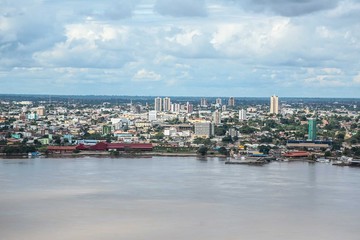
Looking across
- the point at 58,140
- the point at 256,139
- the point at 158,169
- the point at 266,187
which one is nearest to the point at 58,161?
the point at 158,169

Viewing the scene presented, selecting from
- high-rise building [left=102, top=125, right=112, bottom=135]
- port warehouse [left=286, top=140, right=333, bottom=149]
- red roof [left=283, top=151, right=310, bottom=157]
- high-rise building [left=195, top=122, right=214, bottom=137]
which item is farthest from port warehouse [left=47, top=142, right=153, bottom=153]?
high-rise building [left=102, top=125, right=112, bottom=135]

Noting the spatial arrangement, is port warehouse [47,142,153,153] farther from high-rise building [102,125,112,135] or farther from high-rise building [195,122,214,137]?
high-rise building [102,125,112,135]

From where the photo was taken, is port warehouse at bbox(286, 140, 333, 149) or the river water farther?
port warehouse at bbox(286, 140, 333, 149)

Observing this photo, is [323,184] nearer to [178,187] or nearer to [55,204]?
[178,187]

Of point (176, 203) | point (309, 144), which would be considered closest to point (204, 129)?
point (309, 144)

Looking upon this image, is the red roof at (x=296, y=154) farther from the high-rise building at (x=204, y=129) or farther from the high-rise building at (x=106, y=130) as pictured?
the high-rise building at (x=106, y=130)

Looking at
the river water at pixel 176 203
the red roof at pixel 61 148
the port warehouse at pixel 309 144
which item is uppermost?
the port warehouse at pixel 309 144

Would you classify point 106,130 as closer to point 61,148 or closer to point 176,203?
point 61,148

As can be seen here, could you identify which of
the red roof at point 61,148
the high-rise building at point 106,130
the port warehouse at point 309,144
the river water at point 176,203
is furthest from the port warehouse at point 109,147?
the high-rise building at point 106,130

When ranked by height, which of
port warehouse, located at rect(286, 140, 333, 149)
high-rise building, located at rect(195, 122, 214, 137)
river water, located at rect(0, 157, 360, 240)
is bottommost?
river water, located at rect(0, 157, 360, 240)
